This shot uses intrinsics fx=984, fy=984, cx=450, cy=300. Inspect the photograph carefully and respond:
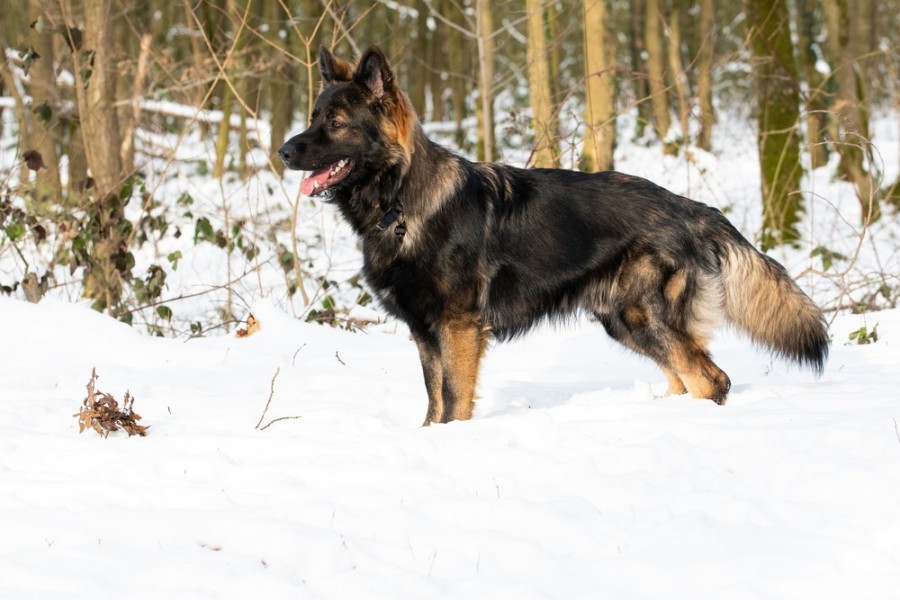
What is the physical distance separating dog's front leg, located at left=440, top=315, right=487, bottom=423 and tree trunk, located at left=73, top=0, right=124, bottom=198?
447 centimetres

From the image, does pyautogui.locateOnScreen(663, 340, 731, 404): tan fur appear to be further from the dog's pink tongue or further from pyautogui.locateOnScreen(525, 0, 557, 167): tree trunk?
pyautogui.locateOnScreen(525, 0, 557, 167): tree trunk

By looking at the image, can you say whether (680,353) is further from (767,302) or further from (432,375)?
(432,375)

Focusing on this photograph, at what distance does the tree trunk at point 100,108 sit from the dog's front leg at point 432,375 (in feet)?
14.0

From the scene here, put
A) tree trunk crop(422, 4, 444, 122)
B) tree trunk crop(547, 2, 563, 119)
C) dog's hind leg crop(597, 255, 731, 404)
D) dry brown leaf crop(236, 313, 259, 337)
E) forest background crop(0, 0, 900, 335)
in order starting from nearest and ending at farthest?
1. dog's hind leg crop(597, 255, 731, 404)
2. dry brown leaf crop(236, 313, 259, 337)
3. forest background crop(0, 0, 900, 335)
4. tree trunk crop(547, 2, 563, 119)
5. tree trunk crop(422, 4, 444, 122)

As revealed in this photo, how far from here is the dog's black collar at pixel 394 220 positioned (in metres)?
5.03

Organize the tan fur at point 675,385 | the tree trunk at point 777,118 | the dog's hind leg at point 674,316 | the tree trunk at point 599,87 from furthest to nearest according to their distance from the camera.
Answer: the tree trunk at point 777,118
the tree trunk at point 599,87
the tan fur at point 675,385
the dog's hind leg at point 674,316

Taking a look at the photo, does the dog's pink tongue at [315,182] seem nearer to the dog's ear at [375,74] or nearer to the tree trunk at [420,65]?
the dog's ear at [375,74]

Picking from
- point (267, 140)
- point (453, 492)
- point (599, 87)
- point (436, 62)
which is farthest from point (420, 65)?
point (453, 492)

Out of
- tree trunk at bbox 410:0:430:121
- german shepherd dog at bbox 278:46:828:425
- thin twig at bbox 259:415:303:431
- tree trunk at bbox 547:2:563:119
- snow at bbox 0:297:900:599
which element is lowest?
snow at bbox 0:297:900:599

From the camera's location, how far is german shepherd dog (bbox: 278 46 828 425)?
16.3ft

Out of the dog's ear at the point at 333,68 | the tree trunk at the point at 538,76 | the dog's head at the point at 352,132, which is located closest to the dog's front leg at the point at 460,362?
the dog's head at the point at 352,132

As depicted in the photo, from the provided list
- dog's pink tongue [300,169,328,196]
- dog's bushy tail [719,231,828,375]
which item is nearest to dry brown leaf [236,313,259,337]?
dog's pink tongue [300,169,328,196]

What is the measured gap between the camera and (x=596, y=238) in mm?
5164

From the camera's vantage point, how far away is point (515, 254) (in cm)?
518
